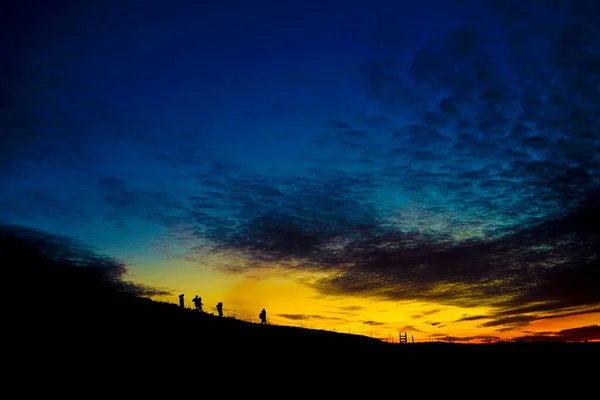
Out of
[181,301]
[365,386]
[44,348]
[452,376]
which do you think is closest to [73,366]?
[44,348]

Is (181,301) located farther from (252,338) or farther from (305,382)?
(305,382)

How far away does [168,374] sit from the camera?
2961cm

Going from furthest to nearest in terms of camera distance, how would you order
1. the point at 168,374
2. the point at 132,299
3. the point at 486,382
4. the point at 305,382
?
the point at 132,299
the point at 486,382
the point at 305,382
the point at 168,374

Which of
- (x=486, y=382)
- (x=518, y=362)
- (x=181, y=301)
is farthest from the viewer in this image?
(x=181, y=301)

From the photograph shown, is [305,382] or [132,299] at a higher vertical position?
[132,299]

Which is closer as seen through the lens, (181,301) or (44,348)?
(44,348)

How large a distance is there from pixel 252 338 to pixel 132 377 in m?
19.5

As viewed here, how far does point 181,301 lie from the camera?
5391 centimetres

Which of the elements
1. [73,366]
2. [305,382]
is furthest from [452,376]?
[73,366]

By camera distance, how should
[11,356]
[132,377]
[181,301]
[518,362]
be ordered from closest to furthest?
[11,356]
[132,377]
[518,362]
[181,301]

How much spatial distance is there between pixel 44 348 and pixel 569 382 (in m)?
40.5

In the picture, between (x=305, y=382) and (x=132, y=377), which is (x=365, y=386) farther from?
(x=132, y=377)

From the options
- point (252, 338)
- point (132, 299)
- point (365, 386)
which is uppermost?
point (132, 299)

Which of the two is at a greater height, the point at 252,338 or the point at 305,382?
the point at 252,338
